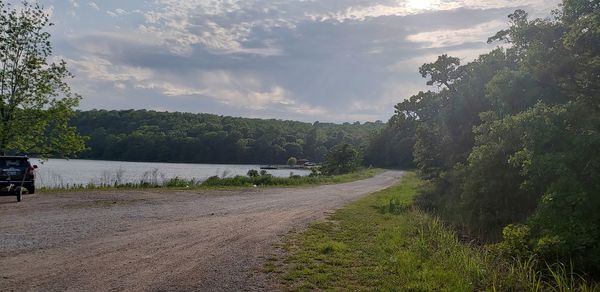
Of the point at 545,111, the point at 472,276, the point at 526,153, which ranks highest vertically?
the point at 545,111

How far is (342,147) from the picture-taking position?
81.7 metres

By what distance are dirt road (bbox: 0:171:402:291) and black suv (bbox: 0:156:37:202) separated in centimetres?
49

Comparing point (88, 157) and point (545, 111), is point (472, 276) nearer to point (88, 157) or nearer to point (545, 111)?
point (545, 111)

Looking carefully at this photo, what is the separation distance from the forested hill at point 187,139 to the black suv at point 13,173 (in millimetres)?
63055

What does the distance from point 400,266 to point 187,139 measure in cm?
10529

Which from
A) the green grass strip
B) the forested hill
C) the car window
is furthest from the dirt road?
the forested hill

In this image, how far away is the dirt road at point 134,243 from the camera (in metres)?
7.11

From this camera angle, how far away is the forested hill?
97.2m

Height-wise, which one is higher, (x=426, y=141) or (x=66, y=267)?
(x=426, y=141)

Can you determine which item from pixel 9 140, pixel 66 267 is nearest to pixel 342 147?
pixel 9 140

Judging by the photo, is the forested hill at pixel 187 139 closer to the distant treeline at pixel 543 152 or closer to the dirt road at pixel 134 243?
the dirt road at pixel 134 243

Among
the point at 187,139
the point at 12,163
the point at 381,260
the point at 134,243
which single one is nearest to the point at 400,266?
the point at 381,260

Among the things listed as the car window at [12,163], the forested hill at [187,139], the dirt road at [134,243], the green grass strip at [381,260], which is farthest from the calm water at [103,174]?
the forested hill at [187,139]

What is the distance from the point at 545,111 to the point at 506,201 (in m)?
6.69
